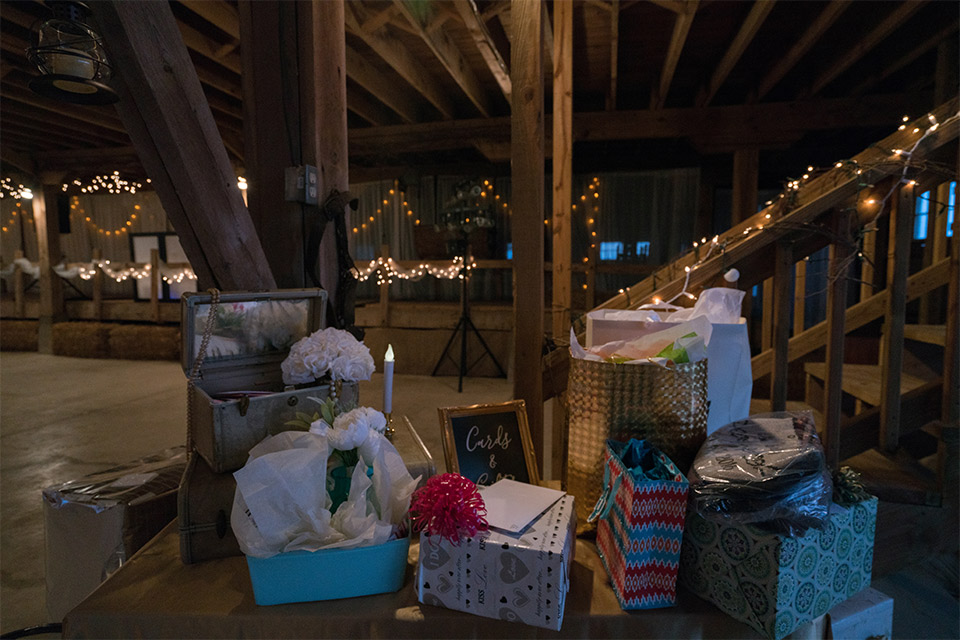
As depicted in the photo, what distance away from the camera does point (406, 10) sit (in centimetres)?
292

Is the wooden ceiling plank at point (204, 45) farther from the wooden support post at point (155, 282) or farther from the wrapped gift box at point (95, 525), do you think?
the wooden support post at point (155, 282)

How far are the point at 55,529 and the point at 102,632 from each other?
613 mm

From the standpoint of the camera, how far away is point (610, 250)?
7152mm

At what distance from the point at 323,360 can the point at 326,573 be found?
0.47 metres

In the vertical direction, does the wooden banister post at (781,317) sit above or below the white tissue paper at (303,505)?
above

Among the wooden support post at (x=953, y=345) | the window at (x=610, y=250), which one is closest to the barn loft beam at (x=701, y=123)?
the window at (x=610, y=250)

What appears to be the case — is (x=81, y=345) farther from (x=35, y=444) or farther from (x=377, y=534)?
(x=377, y=534)

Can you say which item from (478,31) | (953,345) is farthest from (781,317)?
(478,31)

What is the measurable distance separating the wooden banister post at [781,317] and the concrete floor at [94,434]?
1051 mm

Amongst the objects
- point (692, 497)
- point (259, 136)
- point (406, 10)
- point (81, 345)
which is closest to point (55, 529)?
point (259, 136)

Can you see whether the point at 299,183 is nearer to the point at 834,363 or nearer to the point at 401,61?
the point at 834,363

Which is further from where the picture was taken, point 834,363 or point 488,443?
point 834,363

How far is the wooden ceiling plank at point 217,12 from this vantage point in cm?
309

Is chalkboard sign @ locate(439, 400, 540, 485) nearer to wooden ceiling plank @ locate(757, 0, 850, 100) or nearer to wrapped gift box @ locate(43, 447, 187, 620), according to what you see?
wrapped gift box @ locate(43, 447, 187, 620)
